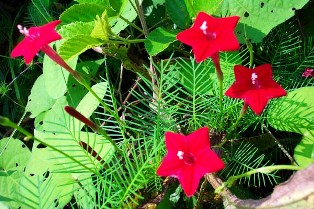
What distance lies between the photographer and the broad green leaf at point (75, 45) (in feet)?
3.50

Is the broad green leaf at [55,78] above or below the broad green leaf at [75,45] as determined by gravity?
below

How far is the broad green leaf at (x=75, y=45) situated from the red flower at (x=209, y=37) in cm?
30

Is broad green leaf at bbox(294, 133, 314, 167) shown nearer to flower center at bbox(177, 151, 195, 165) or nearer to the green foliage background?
the green foliage background

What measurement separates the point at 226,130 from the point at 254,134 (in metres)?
0.17

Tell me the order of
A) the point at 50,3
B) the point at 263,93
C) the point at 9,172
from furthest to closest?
1. the point at 50,3
2. the point at 9,172
3. the point at 263,93

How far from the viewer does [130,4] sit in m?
1.25

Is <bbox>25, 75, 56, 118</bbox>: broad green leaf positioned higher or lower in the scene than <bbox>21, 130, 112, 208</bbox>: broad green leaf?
higher

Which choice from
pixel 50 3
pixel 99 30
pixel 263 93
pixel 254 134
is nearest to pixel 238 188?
pixel 254 134

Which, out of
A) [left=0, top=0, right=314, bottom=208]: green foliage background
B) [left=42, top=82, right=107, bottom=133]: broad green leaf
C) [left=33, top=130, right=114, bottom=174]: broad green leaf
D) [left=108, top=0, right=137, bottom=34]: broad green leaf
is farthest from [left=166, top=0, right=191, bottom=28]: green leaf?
[left=33, top=130, right=114, bottom=174]: broad green leaf

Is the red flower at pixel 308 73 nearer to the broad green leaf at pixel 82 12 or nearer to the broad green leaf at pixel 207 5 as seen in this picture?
the broad green leaf at pixel 207 5

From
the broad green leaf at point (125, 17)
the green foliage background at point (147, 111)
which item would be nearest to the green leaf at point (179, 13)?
the green foliage background at point (147, 111)

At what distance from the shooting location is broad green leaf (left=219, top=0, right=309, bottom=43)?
1093mm

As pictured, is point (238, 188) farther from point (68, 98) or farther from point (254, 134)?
point (68, 98)

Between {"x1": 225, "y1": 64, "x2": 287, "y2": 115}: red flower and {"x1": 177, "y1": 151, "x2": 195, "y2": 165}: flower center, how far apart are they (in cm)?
13
